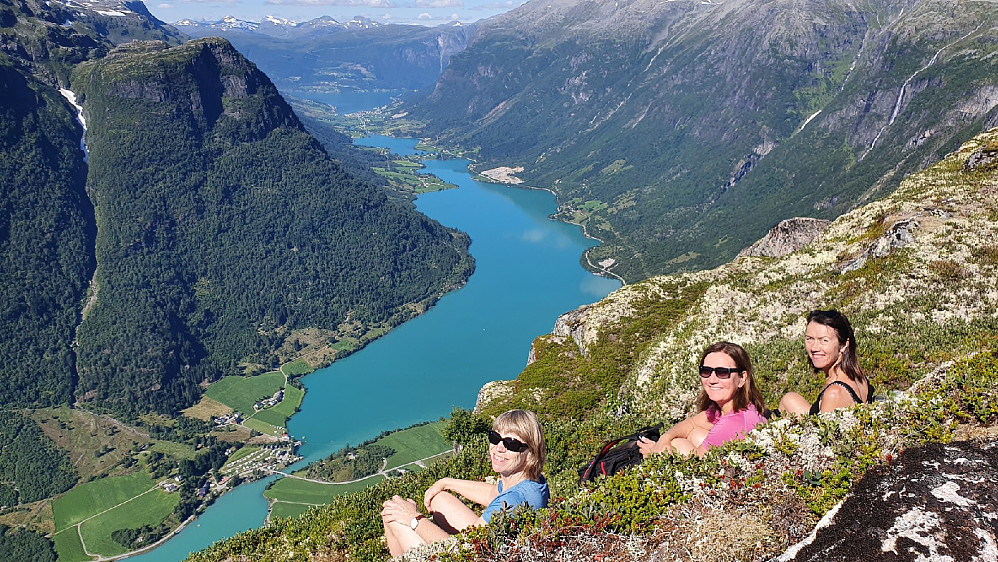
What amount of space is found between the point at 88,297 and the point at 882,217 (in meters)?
198

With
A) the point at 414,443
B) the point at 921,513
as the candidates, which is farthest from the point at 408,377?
the point at 921,513

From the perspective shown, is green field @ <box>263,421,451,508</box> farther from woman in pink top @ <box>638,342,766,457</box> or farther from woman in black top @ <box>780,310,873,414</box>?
woman in black top @ <box>780,310,873,414</box>

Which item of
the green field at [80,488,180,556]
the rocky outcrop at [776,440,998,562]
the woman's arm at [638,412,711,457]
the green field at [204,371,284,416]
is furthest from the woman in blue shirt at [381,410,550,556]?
the green field at [204,371,284,416]

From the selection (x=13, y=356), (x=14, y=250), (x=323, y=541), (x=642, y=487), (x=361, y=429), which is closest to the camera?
(x=642, y=487)

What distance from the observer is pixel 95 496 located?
376 feet

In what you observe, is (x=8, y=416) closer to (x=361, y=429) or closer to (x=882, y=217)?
(x=361, y=429)

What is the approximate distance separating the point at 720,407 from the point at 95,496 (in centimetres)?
13514

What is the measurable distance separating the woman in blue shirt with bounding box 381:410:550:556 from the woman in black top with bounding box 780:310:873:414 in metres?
5.19

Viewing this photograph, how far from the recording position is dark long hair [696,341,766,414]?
10.7 meters

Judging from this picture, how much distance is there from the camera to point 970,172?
43.6 metres

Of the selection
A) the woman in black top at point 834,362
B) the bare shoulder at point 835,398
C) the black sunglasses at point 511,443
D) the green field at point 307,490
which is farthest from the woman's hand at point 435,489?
the green field at point 307,490


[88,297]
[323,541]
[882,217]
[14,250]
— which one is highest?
[14,250]

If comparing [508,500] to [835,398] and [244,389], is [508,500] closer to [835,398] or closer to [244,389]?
[835,398]

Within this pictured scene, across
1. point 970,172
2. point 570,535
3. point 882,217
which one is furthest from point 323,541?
point 970,172
